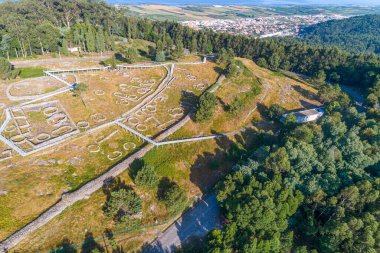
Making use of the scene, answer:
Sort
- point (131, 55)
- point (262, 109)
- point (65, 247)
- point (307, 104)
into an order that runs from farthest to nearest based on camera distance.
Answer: point (131, 55)
point (307, 104)
point (262, 109)
point (65, 247)

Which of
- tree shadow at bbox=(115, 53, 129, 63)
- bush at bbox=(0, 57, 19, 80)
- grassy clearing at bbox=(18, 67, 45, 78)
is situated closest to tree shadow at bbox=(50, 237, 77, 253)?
bush at bbox=(0, 57, 19, 80)

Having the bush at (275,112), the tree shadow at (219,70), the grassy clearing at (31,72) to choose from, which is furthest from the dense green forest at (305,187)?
the tree shadow at (219,70)

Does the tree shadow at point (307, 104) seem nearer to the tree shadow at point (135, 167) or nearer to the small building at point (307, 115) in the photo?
the small building at point (307, 115)

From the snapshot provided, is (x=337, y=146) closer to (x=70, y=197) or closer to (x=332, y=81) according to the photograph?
(x=70, y=197)

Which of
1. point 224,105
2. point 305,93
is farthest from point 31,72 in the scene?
point 305,93

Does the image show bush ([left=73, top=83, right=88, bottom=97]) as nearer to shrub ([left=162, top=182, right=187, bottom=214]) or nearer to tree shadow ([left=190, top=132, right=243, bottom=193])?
tree shadow ([left=190, top=132, right=243, bottom=193])

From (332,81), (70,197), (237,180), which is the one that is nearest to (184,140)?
(237,180)

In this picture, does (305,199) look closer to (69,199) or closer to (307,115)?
(307,115)
